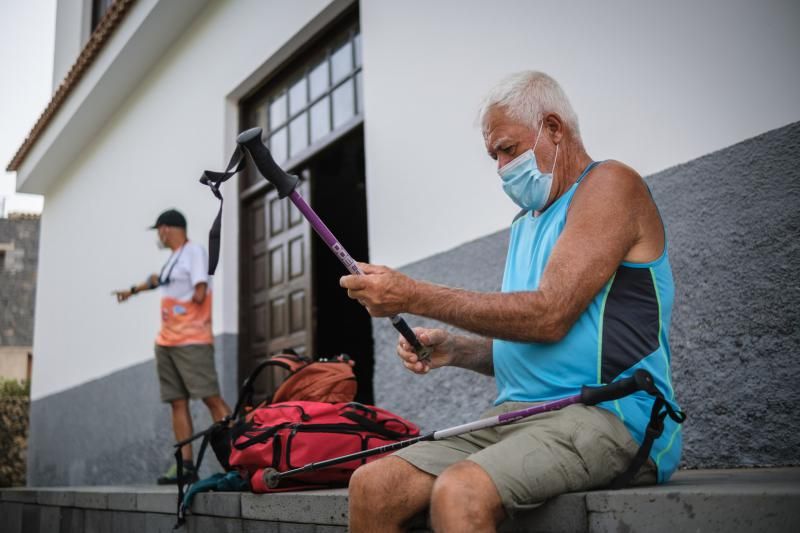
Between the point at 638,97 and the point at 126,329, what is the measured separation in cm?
627

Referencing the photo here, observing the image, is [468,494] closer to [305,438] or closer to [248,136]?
[248,136]

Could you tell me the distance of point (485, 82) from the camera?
14.1 feet

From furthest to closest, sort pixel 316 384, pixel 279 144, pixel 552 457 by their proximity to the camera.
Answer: pixel 279 144
pixel 316 384
pixel 552 457

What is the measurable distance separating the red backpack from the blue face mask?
4.36 feet

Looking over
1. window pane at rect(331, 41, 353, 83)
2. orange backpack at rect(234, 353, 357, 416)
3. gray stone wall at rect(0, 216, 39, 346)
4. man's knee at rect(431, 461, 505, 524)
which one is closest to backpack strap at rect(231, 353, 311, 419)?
orange backpack at rect(234, 353, 357, 416)

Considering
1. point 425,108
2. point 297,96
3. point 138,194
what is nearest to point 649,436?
point 425,108

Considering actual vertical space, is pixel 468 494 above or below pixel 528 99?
below

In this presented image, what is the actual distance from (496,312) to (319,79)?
4.61m

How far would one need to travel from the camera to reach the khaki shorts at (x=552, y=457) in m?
1.72

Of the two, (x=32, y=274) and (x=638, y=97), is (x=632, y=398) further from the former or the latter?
(x=32, y=274)

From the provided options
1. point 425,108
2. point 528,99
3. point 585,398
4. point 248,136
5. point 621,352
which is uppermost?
point 425,108

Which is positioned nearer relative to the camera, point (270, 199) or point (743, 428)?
point (743, 428)

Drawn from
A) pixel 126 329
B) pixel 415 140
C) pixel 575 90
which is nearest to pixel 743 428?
pixel 575 90

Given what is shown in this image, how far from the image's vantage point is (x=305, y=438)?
2992mm
